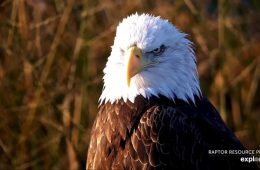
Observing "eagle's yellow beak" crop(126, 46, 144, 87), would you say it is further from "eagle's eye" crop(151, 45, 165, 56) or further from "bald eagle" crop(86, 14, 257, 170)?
"eagle's eye" crop(151, 45, 165, 56)

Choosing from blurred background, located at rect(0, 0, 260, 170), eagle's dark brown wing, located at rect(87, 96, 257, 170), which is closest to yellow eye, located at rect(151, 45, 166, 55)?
eagle's dark brown wing, located at rect(87, 96, 257, 170)

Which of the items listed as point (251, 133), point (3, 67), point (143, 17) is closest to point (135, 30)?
point (143, 17)

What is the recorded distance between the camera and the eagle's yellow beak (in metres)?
4.59

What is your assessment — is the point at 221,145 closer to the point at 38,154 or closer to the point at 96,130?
the point at 96,130

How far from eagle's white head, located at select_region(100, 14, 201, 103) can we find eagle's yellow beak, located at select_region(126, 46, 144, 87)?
0.05 ft

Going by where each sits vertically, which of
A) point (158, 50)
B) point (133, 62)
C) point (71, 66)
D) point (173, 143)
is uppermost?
point (71, 66)

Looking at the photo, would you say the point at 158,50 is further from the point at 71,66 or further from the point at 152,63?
the point at 71,66

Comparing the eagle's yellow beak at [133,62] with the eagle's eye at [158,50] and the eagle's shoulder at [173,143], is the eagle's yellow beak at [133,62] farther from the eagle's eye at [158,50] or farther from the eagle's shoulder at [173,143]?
the eagle's shoulder at [173,143]

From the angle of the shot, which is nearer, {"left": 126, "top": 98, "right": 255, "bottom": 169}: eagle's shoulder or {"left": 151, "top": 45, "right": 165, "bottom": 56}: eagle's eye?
{"left": 126, "top": 98, "right": 255, "bottom": 169}: eagle's shoulder

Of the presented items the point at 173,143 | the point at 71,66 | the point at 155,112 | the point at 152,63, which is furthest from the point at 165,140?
the point at 71,66

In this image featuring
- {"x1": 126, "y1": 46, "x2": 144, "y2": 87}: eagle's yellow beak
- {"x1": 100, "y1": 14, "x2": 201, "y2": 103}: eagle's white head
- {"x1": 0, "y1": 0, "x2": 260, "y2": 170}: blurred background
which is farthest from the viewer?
{"x1": 0, "y1": 0, "x2": 260, "y2": 170}: blurred background

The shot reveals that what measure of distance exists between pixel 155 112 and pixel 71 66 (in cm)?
222

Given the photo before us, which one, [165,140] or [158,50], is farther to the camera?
[158,50]

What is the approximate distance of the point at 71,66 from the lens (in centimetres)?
681
